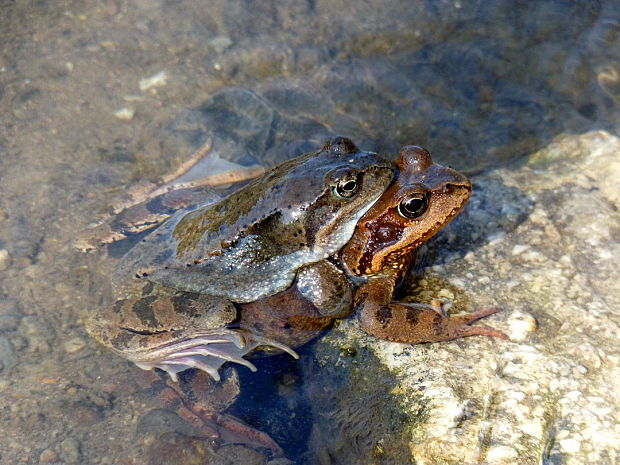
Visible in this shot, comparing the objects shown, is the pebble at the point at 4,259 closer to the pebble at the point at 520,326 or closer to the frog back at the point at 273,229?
the frog back at the point at 273,229

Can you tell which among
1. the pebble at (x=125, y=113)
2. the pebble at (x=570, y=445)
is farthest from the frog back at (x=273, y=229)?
the pebble at (x=125, y=113)

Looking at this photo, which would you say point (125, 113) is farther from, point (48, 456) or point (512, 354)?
point (512, 354)

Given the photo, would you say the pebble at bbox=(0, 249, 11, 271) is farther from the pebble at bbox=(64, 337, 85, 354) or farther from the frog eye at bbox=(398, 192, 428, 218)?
the frog eye at bbox=(398, 192, 428, 218)

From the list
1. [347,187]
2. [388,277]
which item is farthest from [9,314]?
[388,277]

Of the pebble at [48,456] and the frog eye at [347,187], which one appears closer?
the frog eye at [347,187]

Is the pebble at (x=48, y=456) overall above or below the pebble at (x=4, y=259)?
below

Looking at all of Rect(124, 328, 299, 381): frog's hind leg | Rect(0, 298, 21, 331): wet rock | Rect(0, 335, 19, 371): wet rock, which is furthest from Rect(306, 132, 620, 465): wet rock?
Rect(0, 298, 21, 331): wet rock
